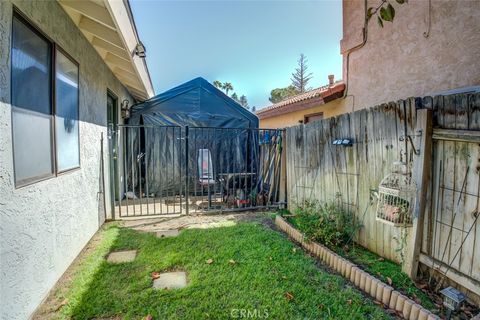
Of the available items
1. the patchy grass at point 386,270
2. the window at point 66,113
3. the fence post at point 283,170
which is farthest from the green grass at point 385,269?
the window at point 66,113

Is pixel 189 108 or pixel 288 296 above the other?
pixel 189 108

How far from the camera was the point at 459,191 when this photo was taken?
2.29m

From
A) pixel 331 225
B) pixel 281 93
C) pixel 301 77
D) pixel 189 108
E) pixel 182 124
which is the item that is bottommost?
pixel 331 225

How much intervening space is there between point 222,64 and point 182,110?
15884 mm

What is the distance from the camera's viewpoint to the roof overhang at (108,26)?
9.73 ft

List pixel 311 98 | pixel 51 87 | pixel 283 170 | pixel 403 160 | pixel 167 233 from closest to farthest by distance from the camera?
pixel 51 87
pixel 403 160
pixel 167 233
pixel 283 170
pixel 311 98

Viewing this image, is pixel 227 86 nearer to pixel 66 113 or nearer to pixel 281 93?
pixel 281 93

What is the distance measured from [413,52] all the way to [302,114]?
171 inches

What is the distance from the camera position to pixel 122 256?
347cm

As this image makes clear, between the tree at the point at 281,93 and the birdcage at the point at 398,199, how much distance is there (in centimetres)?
3133

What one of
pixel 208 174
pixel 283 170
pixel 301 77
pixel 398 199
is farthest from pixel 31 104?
pixel 301 77

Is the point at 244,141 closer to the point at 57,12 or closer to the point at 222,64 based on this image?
the point at 57,12

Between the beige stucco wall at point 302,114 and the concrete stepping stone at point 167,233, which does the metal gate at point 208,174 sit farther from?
the beige stucco wall at point 302,114
